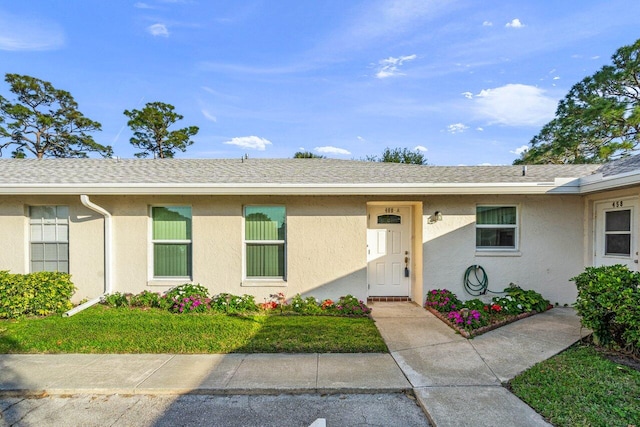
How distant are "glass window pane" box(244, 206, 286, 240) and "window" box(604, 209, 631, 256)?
6.86m

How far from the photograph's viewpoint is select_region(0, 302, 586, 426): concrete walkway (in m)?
3.34

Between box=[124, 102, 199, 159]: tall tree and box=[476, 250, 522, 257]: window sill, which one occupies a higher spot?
box=[124, 102, 199, 159]: tall tree

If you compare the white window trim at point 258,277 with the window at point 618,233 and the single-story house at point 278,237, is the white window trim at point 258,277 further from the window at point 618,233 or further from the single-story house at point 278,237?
the window at point 618,233

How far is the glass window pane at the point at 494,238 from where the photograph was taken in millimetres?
7098

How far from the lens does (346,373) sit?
3900mm

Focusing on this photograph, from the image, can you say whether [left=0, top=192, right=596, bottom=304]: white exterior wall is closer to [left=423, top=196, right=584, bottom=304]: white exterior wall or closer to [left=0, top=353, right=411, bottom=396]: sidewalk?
[left=423, top=196, right=584, bottom=304]: white exterior wall

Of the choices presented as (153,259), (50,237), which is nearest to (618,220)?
(153,259)

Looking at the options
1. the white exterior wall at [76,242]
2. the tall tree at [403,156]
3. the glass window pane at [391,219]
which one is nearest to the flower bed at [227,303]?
the white exterior wall at [76,242]

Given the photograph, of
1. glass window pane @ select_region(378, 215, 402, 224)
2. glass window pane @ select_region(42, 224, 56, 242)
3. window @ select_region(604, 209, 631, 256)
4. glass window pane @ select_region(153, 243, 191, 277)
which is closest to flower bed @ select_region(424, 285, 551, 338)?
window @ select_region(604, 209, 631, 256)

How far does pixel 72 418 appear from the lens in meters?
3.11

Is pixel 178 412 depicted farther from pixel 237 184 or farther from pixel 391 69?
pixel 391 69

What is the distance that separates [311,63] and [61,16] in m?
7.41

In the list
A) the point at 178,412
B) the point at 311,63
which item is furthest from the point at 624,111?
the point at 178,412

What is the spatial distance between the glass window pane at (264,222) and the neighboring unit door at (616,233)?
22.4ft
